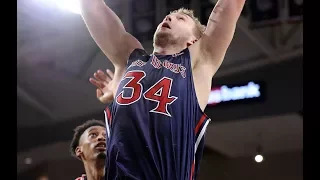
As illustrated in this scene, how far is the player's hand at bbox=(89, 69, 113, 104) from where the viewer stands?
85.8 inches

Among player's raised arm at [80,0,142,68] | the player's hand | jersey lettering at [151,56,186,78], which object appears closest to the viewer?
jersey lettering at [151,56,186,78]

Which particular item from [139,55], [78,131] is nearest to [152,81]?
[139,55]

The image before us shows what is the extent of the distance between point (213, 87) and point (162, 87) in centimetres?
21

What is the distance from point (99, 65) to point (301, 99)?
29.2 inches

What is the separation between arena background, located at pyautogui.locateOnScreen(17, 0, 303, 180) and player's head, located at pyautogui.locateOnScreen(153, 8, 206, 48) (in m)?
0.06

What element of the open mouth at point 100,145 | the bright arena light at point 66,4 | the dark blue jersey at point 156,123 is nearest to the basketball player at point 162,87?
the dark blue jersey at point 156,123

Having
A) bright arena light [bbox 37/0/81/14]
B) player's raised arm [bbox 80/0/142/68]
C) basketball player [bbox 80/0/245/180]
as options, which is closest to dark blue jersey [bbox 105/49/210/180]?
basketball player [bbox 80/0/245/180]

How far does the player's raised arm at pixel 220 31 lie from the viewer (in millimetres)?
1937

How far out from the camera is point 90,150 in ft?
7.49

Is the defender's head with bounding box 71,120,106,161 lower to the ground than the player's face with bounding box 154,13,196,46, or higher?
lower

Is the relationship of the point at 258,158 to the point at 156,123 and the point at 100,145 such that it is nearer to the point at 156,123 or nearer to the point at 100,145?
the point at 156,123

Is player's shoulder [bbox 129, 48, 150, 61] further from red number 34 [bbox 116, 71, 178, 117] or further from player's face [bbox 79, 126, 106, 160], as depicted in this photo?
player's face [bbox 79, 126, 106, 160]
